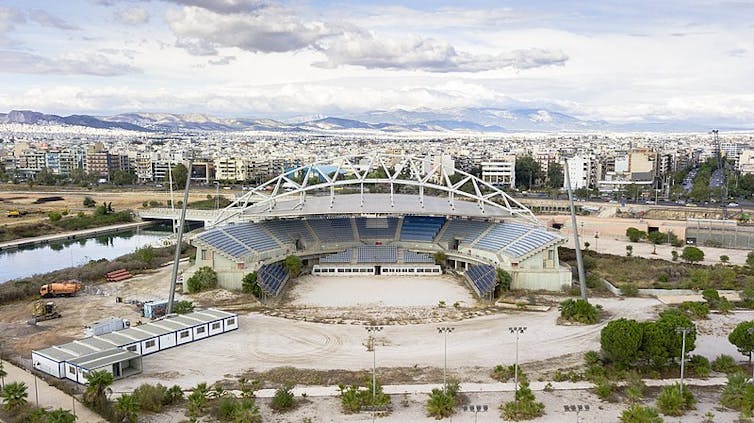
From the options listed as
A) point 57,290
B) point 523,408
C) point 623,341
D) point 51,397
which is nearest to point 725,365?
point 623,341

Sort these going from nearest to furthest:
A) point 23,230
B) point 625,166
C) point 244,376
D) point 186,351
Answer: point 244,376, point 186,351, point 23,230, point 625,166

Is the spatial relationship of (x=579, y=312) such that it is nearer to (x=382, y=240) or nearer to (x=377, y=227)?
(x=382, y=240)

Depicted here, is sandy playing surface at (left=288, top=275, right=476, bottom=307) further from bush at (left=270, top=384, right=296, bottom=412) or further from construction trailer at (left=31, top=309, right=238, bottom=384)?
bush at (left=270, top=384, right=296, bottom=412)

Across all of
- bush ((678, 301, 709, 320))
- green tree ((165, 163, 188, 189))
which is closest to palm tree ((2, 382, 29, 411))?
bush ((678, 301, 709, 320))

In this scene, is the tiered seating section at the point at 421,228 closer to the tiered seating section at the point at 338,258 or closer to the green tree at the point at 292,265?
the tiered seating section at the point at 338,258

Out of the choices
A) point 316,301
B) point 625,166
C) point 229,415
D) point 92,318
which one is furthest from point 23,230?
point 625,166

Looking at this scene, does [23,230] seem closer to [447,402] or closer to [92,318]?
[92,318]

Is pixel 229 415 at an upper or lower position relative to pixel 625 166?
lower
